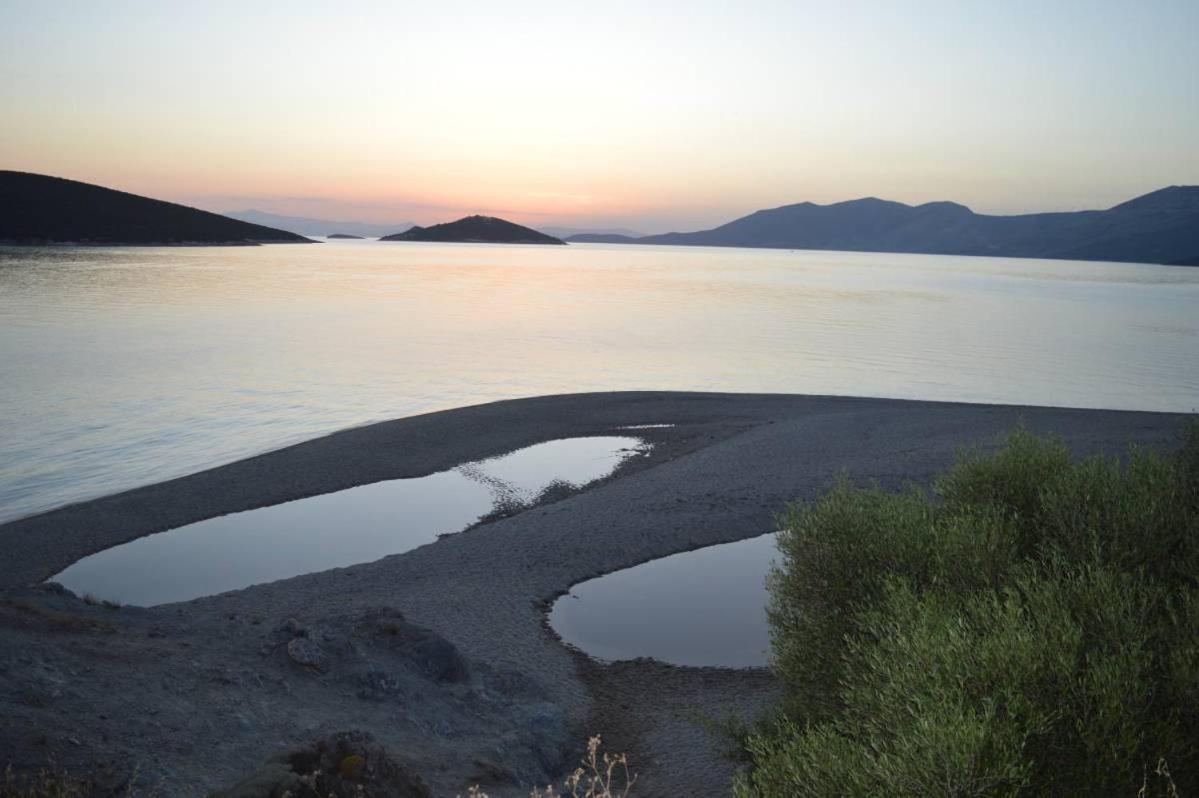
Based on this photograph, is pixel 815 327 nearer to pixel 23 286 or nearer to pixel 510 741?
pixel 510 741

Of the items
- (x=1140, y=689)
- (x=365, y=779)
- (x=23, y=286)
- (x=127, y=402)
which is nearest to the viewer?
(x=1140, y=689)

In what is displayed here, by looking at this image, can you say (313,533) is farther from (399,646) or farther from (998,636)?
(998,636)

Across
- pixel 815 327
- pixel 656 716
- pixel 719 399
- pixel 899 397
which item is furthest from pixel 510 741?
pixel 815 327

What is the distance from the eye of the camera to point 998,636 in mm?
6480

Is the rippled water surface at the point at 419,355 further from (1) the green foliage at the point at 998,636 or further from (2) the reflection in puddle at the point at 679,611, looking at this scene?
(1) the green foliage at the point at 998,636

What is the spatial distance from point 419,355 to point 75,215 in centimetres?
15247

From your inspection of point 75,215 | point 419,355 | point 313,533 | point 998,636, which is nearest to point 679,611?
point 313,533

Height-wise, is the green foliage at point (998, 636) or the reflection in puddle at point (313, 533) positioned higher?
the green foliage at point (998, 636)

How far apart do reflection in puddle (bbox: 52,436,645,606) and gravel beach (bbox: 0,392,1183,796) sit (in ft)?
2.60

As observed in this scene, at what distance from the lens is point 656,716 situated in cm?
1236

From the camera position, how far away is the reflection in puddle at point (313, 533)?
17.7m

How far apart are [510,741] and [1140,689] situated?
23.9ft

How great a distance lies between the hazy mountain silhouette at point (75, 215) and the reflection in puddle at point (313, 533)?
170943mm

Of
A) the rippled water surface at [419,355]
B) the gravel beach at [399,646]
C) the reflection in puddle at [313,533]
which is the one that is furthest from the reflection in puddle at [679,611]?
the rippled water surface at [419,355]
